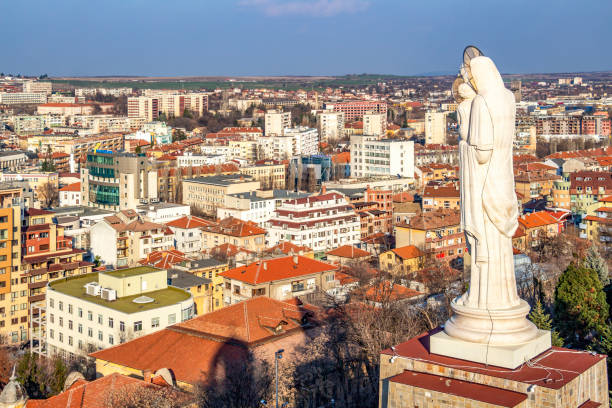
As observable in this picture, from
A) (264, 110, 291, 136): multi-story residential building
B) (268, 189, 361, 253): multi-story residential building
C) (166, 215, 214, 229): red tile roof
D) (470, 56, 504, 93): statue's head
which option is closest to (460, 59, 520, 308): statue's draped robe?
(470, 56, 504, 93): statue's head

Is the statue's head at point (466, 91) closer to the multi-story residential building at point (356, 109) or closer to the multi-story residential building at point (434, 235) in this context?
the multi-story residential building at point (434, 235)

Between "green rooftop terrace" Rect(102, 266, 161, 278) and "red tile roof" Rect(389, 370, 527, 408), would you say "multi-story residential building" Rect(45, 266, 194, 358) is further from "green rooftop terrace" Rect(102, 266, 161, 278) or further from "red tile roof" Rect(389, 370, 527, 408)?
"red tile roof" Rect(389, 370, 527, 408)

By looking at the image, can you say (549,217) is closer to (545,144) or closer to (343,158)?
(343,158)

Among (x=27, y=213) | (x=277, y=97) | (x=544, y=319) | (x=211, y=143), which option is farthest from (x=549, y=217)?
(x=277, y=97)

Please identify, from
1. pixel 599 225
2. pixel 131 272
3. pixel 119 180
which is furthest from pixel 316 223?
pixel 131 272

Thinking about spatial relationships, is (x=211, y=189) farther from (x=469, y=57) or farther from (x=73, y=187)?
(x=469, y=57)
